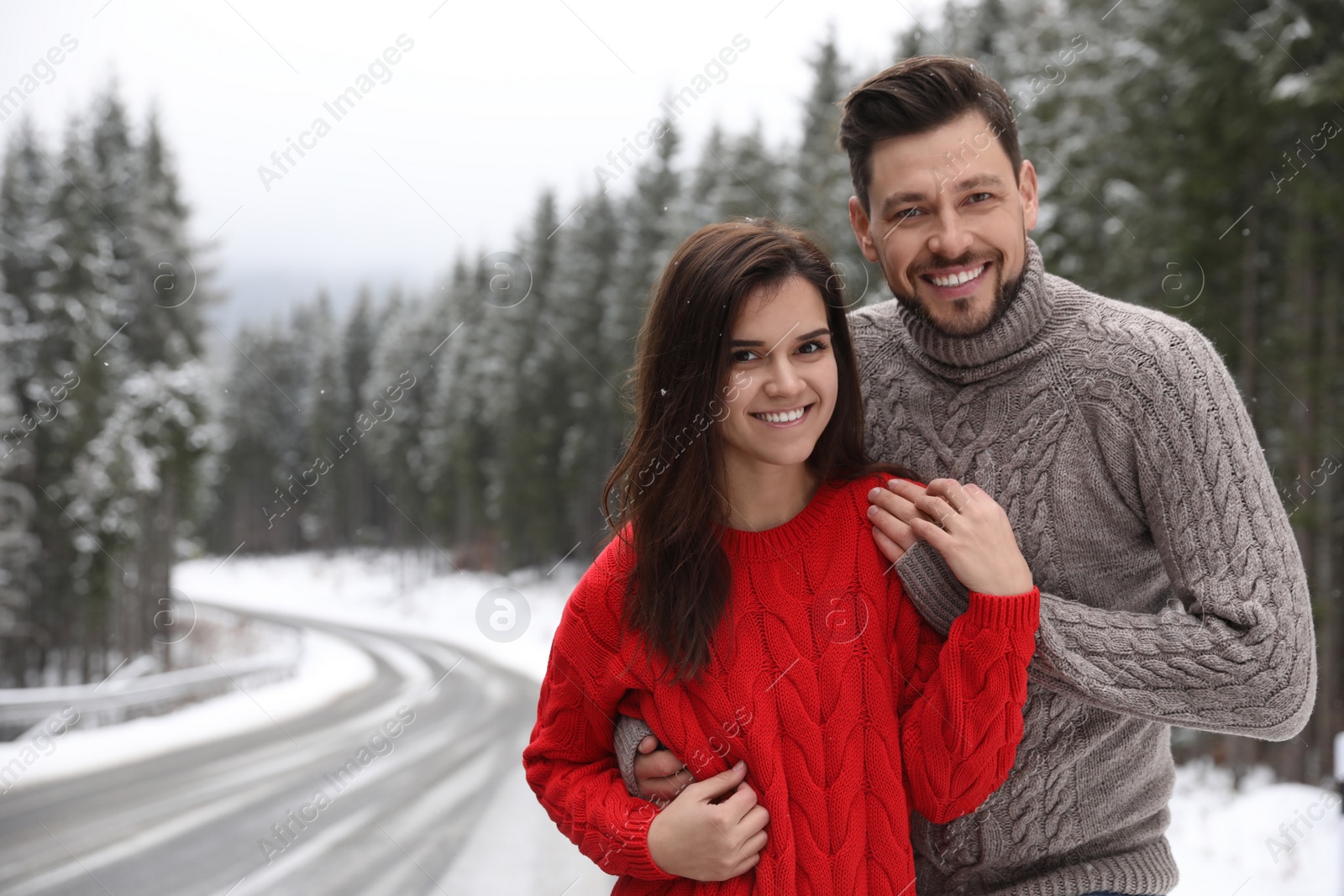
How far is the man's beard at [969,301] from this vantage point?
6.59 feet

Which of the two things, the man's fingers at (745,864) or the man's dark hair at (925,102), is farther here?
the man's dark hair at (925,102)

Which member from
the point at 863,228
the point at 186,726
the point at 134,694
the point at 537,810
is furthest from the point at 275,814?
the point at 863,228

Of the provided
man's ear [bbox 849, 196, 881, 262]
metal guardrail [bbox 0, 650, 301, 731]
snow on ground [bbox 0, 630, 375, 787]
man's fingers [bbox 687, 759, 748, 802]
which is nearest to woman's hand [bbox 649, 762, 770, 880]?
man's fingers [bbox 687, 759, 748, 802]

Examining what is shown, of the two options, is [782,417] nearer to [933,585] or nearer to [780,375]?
[780,375]

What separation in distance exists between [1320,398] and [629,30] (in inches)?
306

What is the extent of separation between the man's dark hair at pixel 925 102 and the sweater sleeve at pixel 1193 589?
1.93 ft

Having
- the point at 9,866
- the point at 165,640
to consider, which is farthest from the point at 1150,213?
the point at 165,640

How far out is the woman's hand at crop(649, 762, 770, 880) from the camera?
5.86 ft

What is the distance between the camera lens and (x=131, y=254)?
786 inches

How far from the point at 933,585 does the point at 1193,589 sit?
484 mm

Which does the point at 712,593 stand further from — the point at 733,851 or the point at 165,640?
the point at 165,640

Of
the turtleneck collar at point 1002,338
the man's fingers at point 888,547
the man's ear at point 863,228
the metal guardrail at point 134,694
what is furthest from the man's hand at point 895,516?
the metal guardrail at point 134,694

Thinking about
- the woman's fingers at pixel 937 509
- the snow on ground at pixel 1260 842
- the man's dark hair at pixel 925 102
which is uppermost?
the man's dark hair at pixel 925 102

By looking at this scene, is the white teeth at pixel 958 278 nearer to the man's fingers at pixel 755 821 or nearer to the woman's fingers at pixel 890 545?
the woman's fingers at pixel 890 545
